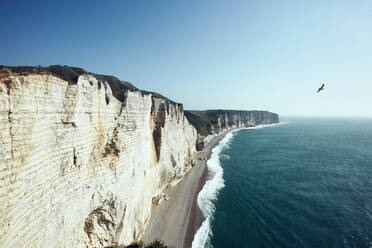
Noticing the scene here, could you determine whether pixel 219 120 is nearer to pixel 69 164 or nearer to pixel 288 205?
pixel 288 205

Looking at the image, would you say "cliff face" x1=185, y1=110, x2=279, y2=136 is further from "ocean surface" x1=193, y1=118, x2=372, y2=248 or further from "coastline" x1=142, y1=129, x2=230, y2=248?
"coastline" x1=142, y1=129, x2=230, y2=248

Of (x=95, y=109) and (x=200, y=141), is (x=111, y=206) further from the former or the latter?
(x=200, y=141)

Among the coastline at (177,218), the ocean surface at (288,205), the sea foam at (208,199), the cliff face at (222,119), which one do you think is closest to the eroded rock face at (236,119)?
the cliff face at (222,119)

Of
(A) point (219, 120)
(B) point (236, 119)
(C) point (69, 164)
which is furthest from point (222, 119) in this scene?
(C) point (69, 164)

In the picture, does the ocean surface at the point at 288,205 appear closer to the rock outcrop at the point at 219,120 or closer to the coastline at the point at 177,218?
the coastline at the point at 177,218

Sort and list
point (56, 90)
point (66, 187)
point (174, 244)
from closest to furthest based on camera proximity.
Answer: point (56, 90) < point (66, 187) < point (174, 244)

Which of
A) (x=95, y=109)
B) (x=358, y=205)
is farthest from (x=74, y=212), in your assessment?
(x=358, y=205)

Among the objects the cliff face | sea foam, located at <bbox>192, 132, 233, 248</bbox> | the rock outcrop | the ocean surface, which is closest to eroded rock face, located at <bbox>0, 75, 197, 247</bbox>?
sea foam, located at <bbox>192, 132, 233, 248</bbox>
